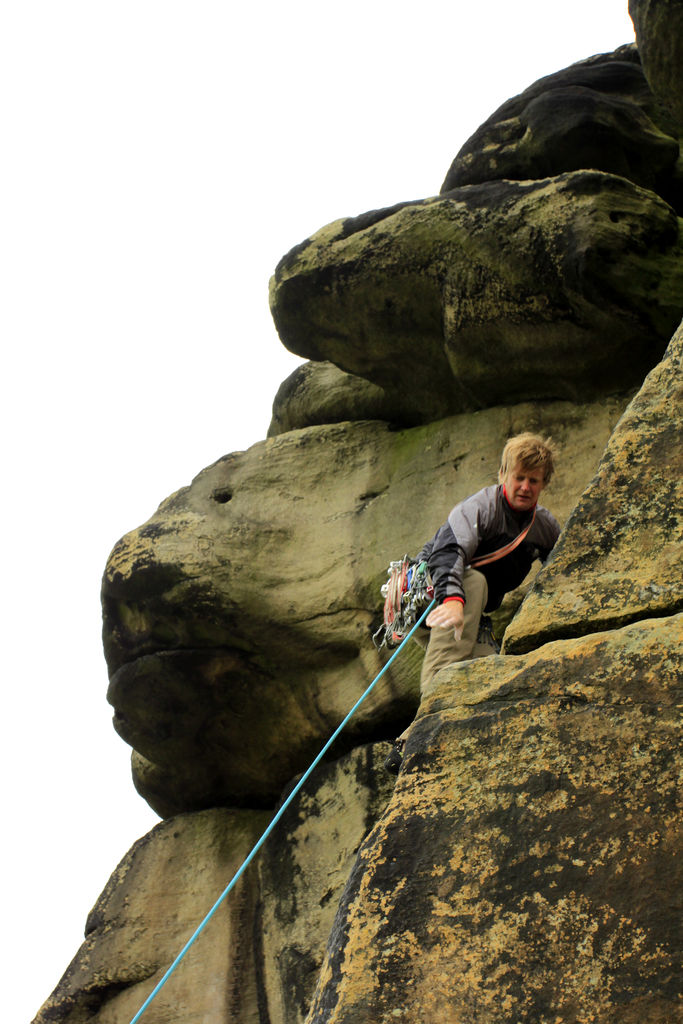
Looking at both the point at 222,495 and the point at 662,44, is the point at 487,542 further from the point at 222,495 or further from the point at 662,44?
the point at 222,495

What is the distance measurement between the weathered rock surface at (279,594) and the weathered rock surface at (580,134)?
1.95m

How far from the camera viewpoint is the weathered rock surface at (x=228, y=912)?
25.2ft

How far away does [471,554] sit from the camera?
5922 millimetres

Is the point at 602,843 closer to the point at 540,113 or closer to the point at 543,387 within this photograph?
the point at 543,387

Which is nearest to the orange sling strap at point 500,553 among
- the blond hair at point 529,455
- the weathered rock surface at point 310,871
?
the blond hair at point 529,455

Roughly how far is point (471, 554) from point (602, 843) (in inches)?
108

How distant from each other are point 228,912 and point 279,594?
2295mm

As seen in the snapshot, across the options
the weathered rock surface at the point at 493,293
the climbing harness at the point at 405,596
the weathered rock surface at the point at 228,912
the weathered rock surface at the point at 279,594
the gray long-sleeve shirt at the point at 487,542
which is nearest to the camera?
the gray long-sleeve shirt at the point at 487,542

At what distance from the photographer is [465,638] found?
5914 millimetres

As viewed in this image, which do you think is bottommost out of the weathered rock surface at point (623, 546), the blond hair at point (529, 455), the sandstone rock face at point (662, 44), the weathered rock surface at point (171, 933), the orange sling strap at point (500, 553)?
the weathered rock surface at point (171, 933)

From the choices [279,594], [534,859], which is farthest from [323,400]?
[534,859]

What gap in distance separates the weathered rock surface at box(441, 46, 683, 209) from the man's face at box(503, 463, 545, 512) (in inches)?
146

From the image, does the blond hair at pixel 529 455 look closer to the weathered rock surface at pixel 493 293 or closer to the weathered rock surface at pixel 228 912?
the weathered rock surface at pixel 493 293

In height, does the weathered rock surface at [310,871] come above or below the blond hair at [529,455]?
below
